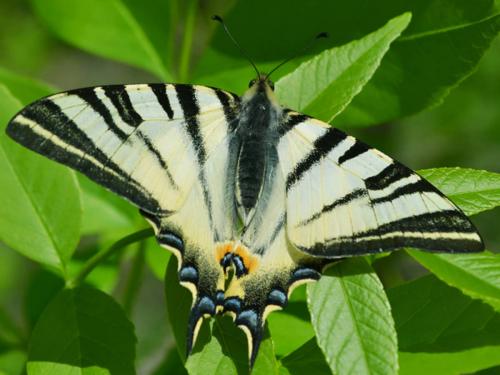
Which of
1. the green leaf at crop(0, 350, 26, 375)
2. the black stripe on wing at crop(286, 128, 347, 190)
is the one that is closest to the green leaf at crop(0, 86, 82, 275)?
the black stripe on wing at crop(286, 128, 347, 190)

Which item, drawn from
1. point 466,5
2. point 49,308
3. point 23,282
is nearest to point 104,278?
point 49,308

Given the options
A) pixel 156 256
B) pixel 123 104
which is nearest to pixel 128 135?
pixel 123 104

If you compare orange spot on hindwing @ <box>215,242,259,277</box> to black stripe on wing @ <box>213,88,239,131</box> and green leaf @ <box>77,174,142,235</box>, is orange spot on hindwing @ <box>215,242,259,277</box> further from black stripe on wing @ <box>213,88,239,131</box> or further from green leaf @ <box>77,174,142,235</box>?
green leaf @ <box>77,174,142,235</box>

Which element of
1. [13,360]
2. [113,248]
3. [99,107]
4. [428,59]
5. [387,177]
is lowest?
[13,360]

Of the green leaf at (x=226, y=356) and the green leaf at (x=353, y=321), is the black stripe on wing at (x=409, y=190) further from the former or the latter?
the green leaf at (x=226, y=356)

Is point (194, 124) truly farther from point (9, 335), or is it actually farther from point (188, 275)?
point (9, 335)

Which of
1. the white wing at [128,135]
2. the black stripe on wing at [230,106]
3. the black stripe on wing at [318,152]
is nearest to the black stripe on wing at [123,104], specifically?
the white wing at [128,135]

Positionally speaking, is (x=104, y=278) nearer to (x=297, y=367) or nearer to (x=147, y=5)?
(x=147, y=5)
